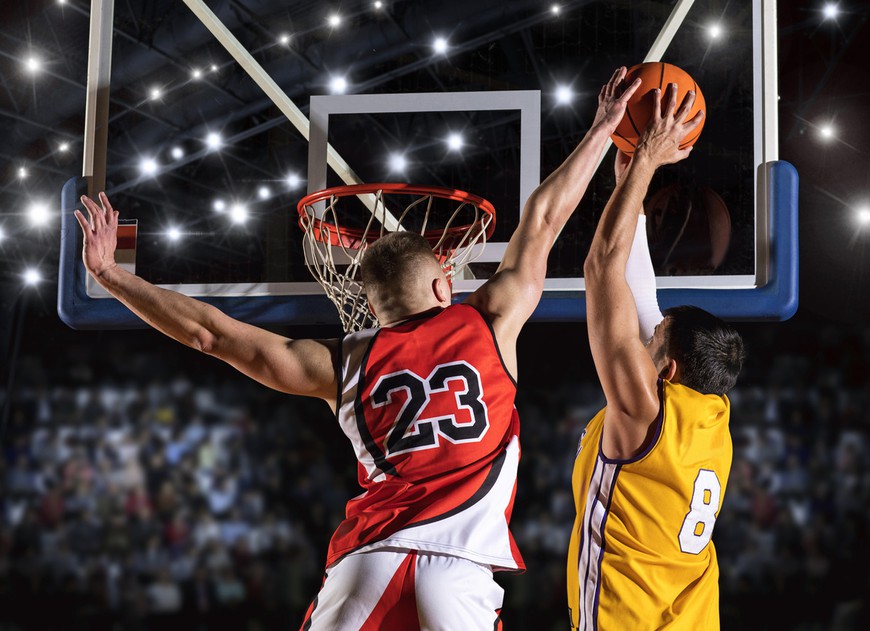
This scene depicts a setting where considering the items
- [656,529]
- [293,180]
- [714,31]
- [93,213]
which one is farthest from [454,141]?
[656,529]

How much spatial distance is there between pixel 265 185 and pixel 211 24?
265 cm

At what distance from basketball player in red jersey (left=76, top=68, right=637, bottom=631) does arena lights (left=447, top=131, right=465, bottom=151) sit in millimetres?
1895

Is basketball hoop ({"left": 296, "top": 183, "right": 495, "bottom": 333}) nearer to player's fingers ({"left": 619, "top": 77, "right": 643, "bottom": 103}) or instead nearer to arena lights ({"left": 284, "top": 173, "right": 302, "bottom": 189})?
player's fingers ({"left": 619, "top": 77, "right": 643, "bottom": 103})

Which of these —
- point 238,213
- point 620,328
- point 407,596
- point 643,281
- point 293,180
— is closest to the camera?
point 407,596

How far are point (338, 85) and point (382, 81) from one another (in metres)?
0.31

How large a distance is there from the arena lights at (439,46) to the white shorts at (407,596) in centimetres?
269

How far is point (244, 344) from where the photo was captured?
1.87 metres

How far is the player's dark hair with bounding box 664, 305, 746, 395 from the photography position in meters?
2.22

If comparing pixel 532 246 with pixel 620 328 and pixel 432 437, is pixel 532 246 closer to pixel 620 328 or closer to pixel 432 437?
pixel 620 328

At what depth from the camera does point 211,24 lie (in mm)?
3619

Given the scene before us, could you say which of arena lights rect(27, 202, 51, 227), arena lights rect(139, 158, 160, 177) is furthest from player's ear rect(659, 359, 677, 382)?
arena lights rect(27, 202, 51, 227)

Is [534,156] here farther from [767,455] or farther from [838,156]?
[838,156]

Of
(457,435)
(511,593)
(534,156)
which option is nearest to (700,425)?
(457,435)

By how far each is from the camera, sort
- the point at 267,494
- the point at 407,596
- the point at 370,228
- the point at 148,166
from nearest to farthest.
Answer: the point at 407,596
the point at 370,228
the point at 148,166
the point at 267,494
